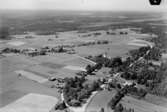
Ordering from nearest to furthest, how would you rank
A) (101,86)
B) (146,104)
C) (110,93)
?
(146,104) → (110,93) → (101,86)

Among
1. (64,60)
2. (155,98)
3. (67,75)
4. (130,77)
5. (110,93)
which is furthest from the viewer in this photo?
(64,60)

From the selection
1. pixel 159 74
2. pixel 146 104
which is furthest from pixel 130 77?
pixel 146 104

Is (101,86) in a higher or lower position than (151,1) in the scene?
lower

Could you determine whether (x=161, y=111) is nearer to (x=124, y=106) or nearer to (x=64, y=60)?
(x=124, y=106)

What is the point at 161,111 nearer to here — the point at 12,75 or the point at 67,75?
the point at 67,75

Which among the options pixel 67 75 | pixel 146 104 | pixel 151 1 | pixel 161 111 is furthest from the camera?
pixel 67 75

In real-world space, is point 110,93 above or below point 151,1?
below

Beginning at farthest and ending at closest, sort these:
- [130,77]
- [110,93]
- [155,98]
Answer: [130,77], [110,93], [155,98]

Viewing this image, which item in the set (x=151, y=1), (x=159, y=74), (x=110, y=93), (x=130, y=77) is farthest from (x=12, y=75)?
(x=151, y=1)

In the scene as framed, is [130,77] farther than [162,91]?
Yes
